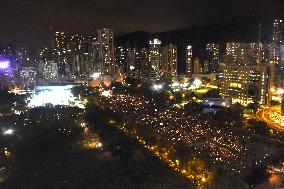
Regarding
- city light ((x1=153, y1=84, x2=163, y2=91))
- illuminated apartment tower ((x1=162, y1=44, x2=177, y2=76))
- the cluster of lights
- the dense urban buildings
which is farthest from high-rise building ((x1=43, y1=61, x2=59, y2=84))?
the cluster of lights

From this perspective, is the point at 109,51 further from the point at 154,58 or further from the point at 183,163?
the point at 183,163

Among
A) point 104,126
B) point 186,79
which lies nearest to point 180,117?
point 104,126

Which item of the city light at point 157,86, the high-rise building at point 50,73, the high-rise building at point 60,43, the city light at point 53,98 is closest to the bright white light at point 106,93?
the city light at point 53,98

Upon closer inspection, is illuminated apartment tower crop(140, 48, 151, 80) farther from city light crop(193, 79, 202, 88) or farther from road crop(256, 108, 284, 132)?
road crop(256, 108, 284, 132)

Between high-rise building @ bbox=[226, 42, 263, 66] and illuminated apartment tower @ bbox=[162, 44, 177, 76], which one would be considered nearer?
high-rise building @ bbox=[226, 42, 263, 66]

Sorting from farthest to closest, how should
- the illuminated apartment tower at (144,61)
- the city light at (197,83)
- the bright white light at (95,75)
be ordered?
the illuminated apartment tower at (144,61)
the bright white light at (95,75)
the city light at (197,83)

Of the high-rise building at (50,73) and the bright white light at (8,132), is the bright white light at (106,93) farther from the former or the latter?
the bright white light at (8,132)

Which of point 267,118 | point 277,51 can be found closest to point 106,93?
point 267,118
